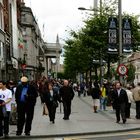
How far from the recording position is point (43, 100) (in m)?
24.8

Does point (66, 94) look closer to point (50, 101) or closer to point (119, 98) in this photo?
point (50, 101)

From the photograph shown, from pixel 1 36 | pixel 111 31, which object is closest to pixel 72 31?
pixel 1 36

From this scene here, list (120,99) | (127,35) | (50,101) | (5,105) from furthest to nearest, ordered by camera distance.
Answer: (127,35) → (50,101) → (120,99) → (5,105)

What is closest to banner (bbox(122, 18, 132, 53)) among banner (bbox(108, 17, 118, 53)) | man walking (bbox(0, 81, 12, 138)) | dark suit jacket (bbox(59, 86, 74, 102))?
banner (bbox(108, 17, 118, 53))

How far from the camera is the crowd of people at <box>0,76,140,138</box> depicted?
61.5ft

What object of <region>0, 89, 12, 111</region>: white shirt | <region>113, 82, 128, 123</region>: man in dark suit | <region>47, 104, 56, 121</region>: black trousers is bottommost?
<region>47, 104, 56, 121</region>: black trousers

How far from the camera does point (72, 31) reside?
67.9 meters

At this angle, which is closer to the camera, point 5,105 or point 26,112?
point 5,105

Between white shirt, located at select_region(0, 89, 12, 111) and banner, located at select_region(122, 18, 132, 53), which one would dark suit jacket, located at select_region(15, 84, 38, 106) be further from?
banner, located at select_region(122, 18, 132, 53)

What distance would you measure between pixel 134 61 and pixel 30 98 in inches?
6825

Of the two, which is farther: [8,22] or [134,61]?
[134,61]

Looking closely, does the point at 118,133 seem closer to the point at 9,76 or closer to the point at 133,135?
the point at 133,135

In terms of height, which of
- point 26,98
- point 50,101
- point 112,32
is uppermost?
point 112,32

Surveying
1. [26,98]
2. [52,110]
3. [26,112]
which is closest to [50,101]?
[52,110]
